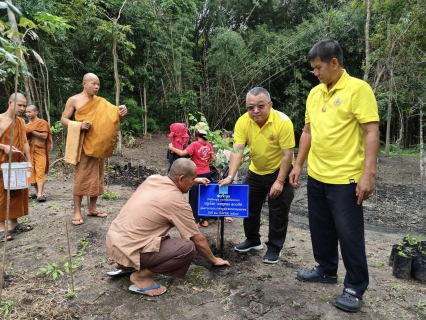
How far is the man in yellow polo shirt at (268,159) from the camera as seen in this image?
2.89 meters

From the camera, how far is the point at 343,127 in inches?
90.4

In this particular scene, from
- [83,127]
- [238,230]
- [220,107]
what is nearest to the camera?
[83,127]

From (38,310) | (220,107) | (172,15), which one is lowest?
(38,310)

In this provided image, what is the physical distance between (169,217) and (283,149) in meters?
1.21

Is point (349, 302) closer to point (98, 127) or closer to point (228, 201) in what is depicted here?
point (228, 201)

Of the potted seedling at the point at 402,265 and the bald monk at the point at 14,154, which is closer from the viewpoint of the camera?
the potted seedling at the point at 402,265

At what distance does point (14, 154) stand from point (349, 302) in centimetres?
376

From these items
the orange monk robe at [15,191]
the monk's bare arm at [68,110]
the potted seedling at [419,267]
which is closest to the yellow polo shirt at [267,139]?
the potted seedling at [419,267]

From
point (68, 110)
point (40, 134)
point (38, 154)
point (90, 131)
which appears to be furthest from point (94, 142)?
point (38, 154)

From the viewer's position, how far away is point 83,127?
375 cm

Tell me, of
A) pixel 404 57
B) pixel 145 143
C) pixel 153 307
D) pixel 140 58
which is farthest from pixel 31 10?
pixel 404 57

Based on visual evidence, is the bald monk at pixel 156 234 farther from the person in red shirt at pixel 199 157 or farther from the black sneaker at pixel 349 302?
the person in red shirt at pixel 199 157

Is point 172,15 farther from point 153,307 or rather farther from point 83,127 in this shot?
point 153,307

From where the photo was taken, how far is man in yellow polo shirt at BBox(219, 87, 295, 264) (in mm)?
2891
